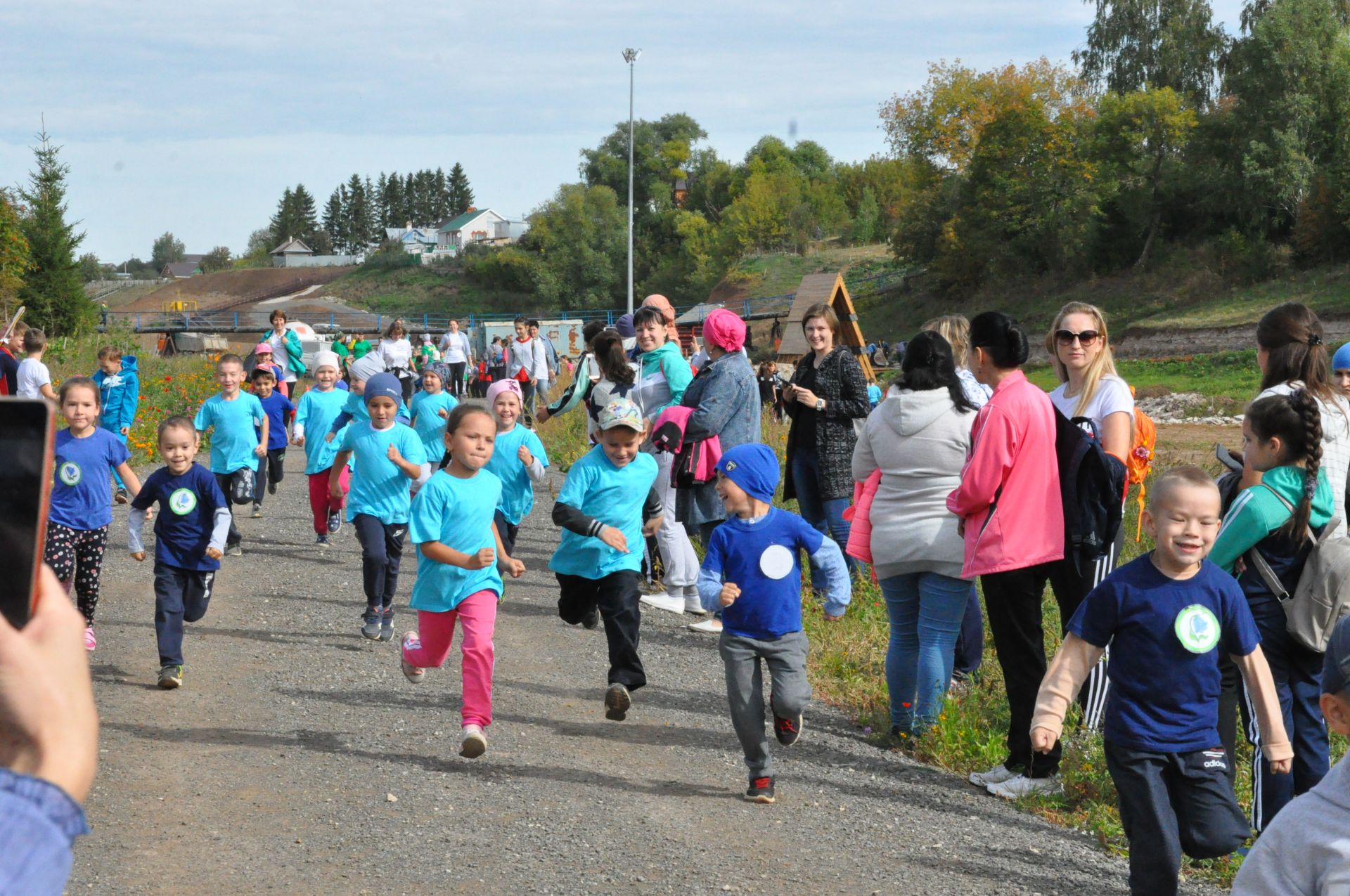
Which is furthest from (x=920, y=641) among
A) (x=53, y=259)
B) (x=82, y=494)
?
(x=53, y=259)

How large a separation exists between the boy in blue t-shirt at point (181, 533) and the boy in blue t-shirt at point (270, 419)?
17.5 ft

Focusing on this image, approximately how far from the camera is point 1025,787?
5680 millimetres

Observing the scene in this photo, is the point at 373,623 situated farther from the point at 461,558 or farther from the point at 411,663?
the point at 461,558

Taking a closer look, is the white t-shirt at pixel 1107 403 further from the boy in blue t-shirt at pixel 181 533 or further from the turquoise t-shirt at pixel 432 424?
the turquoise t-shirt at pixel 432 424

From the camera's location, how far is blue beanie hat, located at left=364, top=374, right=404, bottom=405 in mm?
9008

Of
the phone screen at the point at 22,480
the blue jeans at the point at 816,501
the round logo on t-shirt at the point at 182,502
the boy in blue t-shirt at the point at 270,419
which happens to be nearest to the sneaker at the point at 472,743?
the round logo on t-shirt at the point at 182,502

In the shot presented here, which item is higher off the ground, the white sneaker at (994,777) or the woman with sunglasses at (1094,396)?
the woman with sunglasses at (1094,396)

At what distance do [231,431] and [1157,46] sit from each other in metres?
70.0

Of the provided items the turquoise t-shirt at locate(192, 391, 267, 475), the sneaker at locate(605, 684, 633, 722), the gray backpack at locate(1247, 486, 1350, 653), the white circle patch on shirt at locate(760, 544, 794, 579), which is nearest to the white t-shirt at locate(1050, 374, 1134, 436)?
the gray backpack at locate(1247, 486, 1350, 653)

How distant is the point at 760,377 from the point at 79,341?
51.1 feet

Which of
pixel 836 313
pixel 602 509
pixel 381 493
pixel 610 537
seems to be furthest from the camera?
pixel 836 313

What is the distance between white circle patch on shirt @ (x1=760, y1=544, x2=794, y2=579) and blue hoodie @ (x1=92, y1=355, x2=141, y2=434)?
10.1 meters

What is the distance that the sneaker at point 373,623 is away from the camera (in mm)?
8477

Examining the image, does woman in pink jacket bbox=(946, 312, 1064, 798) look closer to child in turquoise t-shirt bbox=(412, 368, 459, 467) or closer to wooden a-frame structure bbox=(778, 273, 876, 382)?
wooden a-frame structure bbox=(778, 273, 876, 382)
